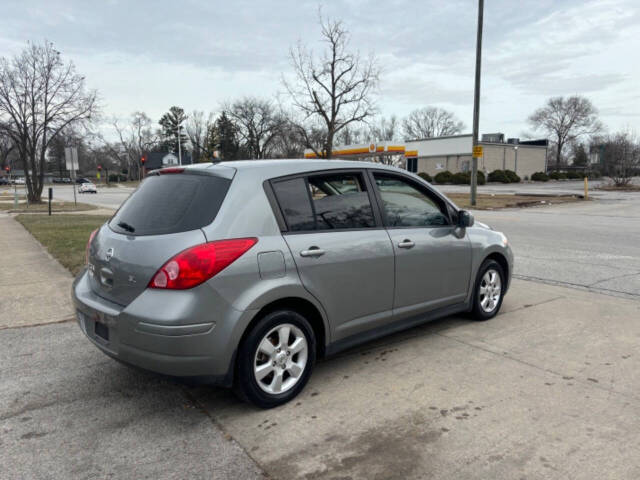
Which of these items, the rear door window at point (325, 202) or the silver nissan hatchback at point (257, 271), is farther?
the rear door window at point (325, 202)

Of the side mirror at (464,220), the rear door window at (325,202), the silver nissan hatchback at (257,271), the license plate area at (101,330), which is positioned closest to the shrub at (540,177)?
the side mirror at (464,220)

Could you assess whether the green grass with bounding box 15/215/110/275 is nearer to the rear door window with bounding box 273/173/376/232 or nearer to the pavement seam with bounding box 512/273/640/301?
the rear door window with bounding box 273/173/376/232

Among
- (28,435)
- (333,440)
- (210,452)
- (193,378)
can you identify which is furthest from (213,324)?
(28,435)

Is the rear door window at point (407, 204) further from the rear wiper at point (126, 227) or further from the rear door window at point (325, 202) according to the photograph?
the rear wiper at point (126, 227)

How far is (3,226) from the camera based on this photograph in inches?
595

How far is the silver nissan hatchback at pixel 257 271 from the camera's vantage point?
296cm

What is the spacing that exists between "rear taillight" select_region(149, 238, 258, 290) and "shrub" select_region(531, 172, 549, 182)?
2512 inches

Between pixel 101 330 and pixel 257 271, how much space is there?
3.79ft

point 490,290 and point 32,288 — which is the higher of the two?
point 490,290

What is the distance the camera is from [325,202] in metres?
3.67

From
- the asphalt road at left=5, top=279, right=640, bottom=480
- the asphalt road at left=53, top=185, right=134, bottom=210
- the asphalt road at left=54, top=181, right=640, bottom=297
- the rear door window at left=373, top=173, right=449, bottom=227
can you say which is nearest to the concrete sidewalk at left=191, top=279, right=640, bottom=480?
the asphalt road at left=5, top=279, right=640, bottom=480

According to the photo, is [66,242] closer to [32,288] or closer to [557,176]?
[32,288]

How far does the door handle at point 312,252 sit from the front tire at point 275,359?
39 cm

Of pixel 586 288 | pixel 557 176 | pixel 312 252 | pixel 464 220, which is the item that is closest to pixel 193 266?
pixel 312 252
